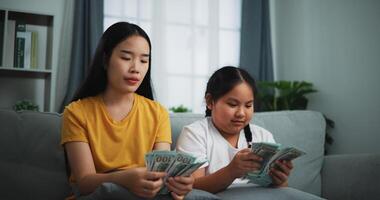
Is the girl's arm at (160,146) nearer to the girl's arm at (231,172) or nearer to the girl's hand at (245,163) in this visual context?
the girl's arm at (231,172)

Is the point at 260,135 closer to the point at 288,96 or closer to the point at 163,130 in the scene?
the point at 163,130

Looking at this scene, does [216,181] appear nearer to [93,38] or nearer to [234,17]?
[93,38]

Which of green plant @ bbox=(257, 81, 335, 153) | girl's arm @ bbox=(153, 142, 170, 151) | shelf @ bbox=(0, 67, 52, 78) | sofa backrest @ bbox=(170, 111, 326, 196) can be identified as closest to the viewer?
girl's arm @ bbox=(153, 142, 170, 151)

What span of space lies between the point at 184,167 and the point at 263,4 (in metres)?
3.71

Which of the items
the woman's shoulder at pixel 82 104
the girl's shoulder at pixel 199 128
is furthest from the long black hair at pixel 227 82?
the woman's shoulder at pixel 82 104

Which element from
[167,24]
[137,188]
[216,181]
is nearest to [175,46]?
[167,24]

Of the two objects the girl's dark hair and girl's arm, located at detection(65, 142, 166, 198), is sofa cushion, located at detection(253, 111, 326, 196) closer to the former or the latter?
the girl's dark hair

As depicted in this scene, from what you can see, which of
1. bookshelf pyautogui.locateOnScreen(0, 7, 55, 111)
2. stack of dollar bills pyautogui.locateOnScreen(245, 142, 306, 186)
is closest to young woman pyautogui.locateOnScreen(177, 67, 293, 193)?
stack of dollar bills pyautogui.locateOnScreen(245, 142, 306, 186)

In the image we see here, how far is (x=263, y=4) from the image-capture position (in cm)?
460

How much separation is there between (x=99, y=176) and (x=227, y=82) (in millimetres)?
672

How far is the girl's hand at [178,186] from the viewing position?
48.2 inches

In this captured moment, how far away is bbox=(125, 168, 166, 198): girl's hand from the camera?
1.16m

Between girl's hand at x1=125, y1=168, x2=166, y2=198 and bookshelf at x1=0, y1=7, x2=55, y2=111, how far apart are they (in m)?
2.50

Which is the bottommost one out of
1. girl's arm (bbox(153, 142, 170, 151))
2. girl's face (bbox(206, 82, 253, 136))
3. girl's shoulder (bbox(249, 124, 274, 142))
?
girl's arm (bbox(153, 142, 170, 151))
